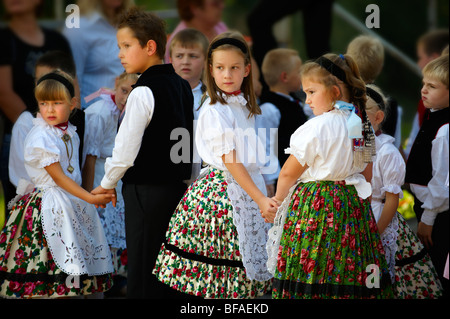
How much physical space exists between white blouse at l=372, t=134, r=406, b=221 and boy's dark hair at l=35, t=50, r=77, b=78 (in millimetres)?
2104

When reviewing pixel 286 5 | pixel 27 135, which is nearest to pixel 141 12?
pixel 27 135

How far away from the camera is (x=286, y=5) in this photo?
6.18m

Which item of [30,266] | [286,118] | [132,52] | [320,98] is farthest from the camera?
[286,118]

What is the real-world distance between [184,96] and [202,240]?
80 centimetres

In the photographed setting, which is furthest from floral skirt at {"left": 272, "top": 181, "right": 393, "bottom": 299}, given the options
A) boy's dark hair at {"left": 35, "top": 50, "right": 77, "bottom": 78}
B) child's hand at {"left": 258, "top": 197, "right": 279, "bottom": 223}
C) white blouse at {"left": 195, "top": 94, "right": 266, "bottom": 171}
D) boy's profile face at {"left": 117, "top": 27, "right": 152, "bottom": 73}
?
boy's dark hair at {"left": 35, "top": 50, "right": 77, "bottom": 78}

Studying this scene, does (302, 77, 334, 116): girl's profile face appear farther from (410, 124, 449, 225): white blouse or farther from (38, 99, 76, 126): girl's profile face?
(38, 99, 76, 126): girl's profile face

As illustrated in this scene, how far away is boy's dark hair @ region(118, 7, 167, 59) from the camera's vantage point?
12.7 ft

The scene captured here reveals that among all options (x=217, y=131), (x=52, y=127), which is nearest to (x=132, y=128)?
(x=217, y=131)

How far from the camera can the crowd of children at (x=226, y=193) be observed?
11.0ft

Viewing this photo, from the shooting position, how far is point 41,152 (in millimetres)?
4047

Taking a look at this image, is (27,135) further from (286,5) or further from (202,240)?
(286,5)

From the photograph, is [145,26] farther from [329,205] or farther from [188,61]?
[329,205]

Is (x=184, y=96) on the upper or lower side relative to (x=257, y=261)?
upper

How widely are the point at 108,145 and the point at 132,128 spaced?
1.03 m
